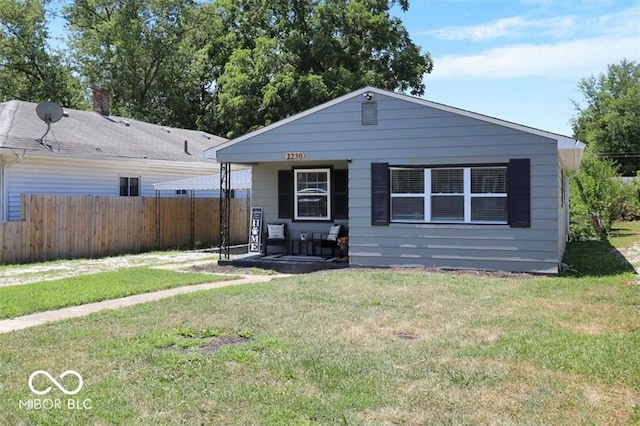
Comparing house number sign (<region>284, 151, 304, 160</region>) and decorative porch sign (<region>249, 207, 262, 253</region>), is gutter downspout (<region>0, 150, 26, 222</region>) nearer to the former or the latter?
decorative porch sign (<region>249, 207, 262, 253</region>)

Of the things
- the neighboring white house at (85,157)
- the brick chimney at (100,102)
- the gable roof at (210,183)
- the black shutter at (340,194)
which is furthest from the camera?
the brick chimney at (100,102)

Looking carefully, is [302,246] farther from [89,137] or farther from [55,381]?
[55,381]

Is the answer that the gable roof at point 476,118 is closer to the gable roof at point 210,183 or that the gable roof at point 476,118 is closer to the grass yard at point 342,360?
the grass yard at point 342,360

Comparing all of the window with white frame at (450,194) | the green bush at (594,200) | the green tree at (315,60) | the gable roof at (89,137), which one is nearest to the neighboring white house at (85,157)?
the gable roof at (89,137)

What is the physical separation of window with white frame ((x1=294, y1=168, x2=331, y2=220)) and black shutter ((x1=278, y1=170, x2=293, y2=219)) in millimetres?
125

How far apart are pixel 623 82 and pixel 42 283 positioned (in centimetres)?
5626

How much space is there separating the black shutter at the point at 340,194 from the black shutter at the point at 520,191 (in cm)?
412

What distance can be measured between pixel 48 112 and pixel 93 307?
1029 centimetres

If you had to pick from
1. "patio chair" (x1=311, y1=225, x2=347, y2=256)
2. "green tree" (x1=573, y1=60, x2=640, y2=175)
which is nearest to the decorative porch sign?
"patio chair" (x1=311, y1=225, x2=347, y2=256)

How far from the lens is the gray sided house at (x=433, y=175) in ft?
35.9

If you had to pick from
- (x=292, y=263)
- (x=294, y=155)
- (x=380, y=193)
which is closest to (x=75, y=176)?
(x=294, y=155)

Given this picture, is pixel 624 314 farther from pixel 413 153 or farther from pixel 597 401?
pixel 413 153

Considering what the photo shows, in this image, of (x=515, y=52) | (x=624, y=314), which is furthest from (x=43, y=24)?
(x=624, y=314)

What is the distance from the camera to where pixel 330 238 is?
44.8 feet
